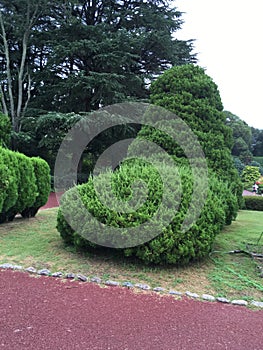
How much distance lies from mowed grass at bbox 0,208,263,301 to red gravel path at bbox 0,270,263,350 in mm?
315

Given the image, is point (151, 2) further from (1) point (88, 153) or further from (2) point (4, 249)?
(2) point (4, 249)

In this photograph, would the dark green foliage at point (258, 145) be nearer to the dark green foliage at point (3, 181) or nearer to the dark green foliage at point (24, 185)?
the dark green foliage at point (24, 185)

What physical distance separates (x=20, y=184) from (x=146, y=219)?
3.08 m

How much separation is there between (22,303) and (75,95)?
1184 centimetres

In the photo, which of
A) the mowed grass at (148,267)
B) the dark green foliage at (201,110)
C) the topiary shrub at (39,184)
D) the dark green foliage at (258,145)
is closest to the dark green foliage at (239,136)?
the dark green foliage at (258,145)

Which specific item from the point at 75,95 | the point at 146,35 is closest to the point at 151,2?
the point at 146,35

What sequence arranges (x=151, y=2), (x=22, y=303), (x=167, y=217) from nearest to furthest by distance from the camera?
1. (x=22, y=303)
2. (x=167, y=217)
3. (x=151, y=2)

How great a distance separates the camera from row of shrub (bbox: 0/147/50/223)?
4559mm

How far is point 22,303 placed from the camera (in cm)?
218

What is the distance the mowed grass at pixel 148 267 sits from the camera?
2.67 metres

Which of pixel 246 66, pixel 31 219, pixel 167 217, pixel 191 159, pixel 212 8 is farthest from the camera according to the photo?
pixel 246 66

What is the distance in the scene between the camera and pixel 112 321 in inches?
77.7

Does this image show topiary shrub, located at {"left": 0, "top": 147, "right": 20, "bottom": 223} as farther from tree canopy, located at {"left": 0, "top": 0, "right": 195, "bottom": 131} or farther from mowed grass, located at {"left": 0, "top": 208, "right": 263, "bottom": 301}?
tree canopy, located at {"left": 0, "top": 0, "right": 195, "bottom": 131}

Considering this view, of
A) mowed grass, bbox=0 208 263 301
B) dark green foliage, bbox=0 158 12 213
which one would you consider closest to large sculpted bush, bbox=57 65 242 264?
mowed grass, bbox=0 208 263 301
